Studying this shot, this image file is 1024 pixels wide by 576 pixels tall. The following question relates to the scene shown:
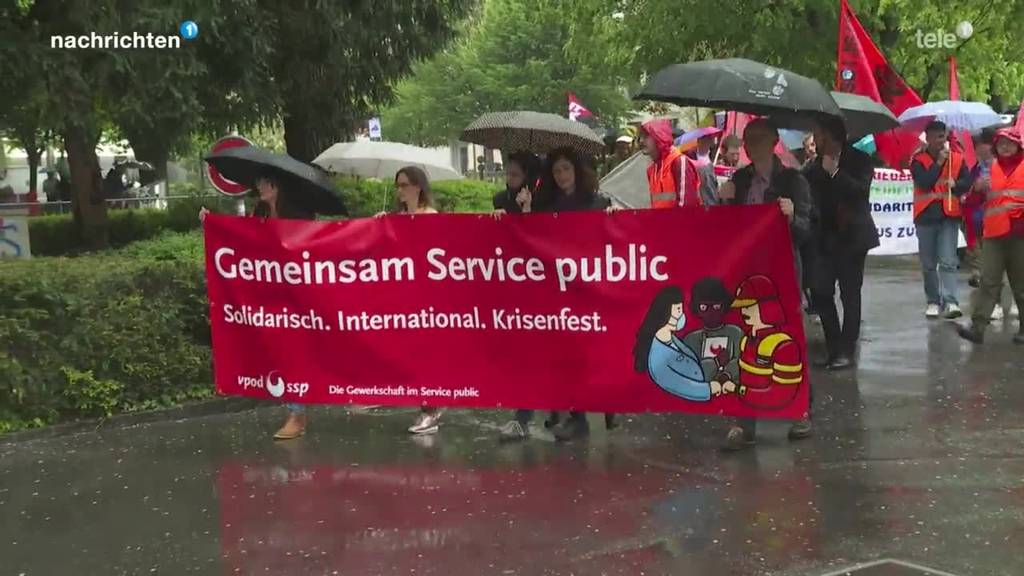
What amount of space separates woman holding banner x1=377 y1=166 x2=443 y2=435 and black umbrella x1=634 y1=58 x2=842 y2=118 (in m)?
1.56

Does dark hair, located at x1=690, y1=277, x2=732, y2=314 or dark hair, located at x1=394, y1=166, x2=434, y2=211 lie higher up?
dark hair, located at x1=394, y1=166, x2=434, y2=211

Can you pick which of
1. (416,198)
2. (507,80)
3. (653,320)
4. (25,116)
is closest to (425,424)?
(416,198)

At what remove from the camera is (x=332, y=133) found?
15656 mm

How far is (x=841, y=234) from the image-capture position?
28.9 ft

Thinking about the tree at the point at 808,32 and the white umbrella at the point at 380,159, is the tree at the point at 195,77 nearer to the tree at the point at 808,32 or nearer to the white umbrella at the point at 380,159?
the white umbrella at the point at 380,159

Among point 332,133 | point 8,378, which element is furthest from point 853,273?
point 332,133

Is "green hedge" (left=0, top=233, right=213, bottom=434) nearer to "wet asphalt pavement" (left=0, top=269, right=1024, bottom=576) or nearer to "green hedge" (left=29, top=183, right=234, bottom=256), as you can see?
"wet asphalt pavement" (left=0, top=269, right=1024, bottom=576)

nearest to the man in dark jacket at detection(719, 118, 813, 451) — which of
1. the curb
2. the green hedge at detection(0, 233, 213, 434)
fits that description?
the curb

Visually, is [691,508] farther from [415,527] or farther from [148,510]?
[148,510]

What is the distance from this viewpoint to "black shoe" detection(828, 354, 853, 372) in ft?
29.1

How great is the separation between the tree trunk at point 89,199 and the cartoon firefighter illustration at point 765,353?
9.53 meters

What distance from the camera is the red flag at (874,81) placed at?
10969mm

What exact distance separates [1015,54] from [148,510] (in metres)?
18.8

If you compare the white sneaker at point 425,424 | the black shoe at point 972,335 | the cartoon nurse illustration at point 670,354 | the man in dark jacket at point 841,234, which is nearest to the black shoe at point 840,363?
the man in dark jacket at point 841,234
